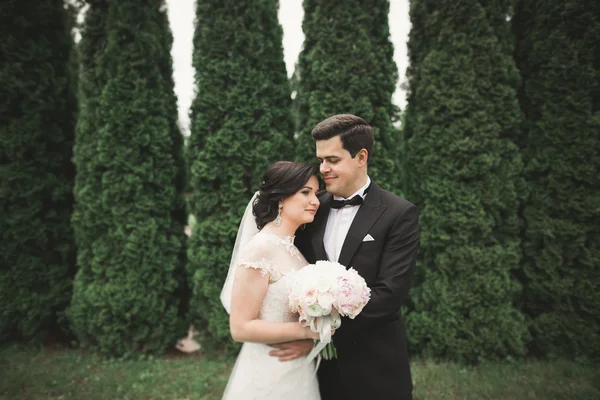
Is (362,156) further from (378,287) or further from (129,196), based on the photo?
(129,196)

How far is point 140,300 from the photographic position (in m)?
5.22

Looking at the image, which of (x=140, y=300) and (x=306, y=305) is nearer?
(x=306, y=305)

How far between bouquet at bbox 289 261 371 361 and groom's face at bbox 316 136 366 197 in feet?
2.13

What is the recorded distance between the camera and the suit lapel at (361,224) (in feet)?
8.05

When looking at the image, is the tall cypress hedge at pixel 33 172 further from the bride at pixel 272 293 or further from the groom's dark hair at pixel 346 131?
the groom's dark hair at pixel 346 131

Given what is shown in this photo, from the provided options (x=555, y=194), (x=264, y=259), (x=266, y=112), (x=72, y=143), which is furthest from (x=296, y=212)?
(x=72, y=143)

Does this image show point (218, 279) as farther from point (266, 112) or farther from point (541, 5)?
point (541, 5)

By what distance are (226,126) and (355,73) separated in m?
1.90

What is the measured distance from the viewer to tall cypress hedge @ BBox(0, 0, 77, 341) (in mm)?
5406

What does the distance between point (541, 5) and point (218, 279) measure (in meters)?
5.70

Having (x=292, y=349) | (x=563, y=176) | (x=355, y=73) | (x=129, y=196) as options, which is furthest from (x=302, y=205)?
(x=563, y=176)

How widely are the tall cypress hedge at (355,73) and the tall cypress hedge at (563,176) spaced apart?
6.17ft

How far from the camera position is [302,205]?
2486mm

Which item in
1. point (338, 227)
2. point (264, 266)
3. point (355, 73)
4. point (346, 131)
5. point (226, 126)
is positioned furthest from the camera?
point (226, 126)
